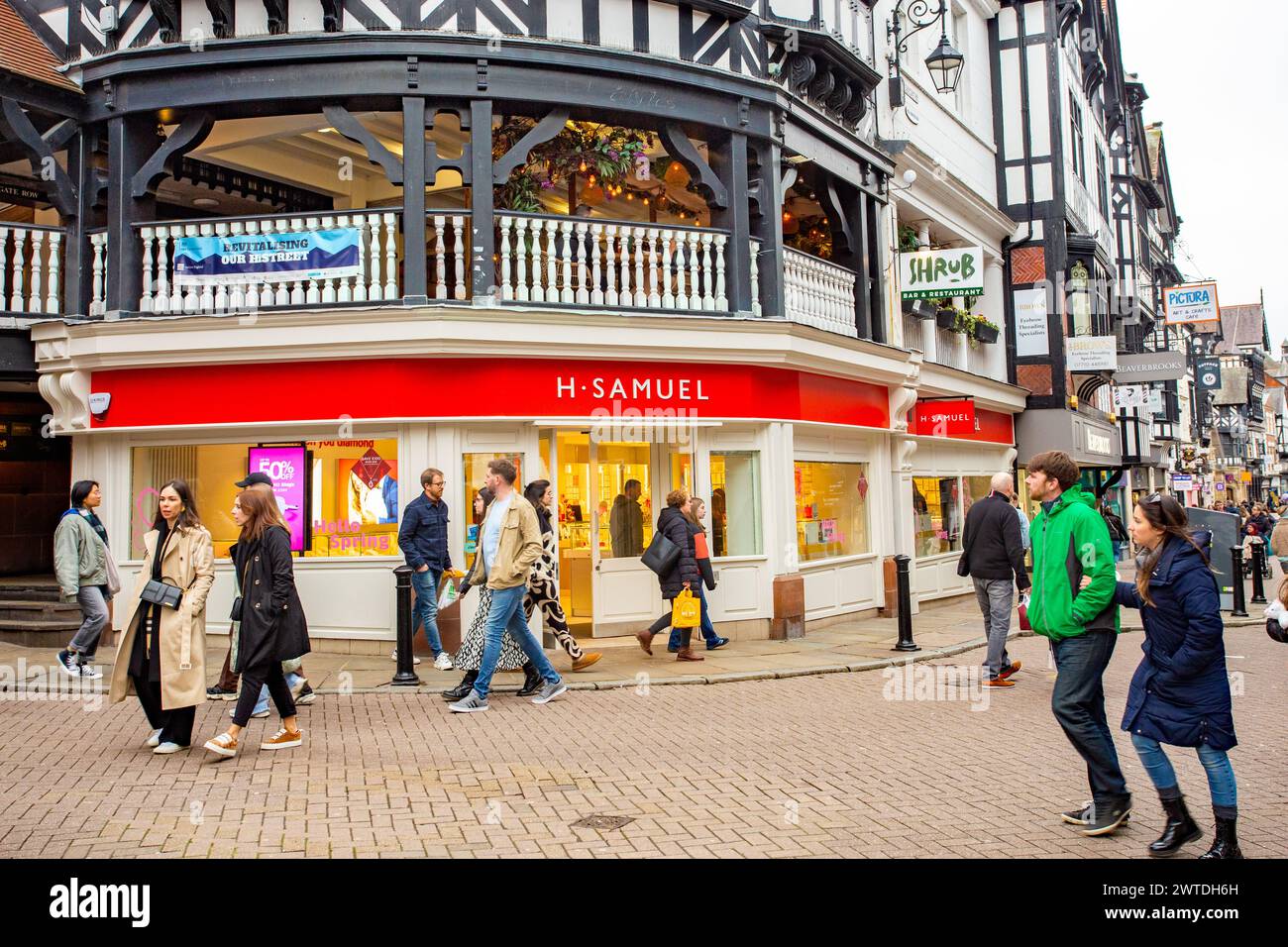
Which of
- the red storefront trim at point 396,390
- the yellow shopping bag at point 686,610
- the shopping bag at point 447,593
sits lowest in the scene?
the yellow shopping bag at point 686,610

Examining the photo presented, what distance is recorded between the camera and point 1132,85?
33.4 metres

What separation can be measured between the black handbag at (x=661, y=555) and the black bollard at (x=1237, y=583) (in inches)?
350

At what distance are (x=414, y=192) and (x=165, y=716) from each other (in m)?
6.05

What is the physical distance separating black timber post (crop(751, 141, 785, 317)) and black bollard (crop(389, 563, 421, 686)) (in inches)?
214

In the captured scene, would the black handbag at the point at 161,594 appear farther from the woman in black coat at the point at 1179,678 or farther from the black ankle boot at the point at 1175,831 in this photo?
the black ankle boot at the point at 1175,831

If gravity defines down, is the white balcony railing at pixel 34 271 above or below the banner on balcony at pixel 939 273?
below

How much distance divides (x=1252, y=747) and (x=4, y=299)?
12.7m

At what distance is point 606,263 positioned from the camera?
11727mm

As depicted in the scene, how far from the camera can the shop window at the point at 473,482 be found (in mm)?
10805

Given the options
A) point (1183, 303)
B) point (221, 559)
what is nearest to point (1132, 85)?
point (1183, 303)

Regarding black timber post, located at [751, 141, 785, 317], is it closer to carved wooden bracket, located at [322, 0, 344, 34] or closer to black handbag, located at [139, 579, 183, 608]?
carved wooden bracket, located at [322, 0, 344, 34]

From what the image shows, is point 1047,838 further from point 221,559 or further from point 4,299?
point 4,299

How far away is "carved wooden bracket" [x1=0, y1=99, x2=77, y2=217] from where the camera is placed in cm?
1097

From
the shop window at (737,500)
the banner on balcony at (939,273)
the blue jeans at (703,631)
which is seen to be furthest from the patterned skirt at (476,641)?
the banner on balcony at (939,273)
